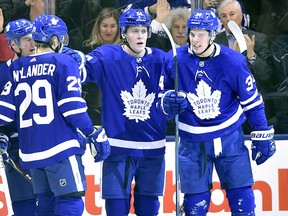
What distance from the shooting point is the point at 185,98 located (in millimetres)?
5887

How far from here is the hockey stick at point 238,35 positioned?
620 cm

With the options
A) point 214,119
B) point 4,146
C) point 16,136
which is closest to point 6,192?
point 16,136

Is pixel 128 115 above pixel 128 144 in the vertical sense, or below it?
above

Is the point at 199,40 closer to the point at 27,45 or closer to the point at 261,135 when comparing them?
the point at 261,135

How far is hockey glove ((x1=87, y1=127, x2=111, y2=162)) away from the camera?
5.64 m

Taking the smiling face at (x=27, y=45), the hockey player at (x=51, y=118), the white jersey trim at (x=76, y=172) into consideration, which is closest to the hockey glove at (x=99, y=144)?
the hockey player at (x=51, y=118)

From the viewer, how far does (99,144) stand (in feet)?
18.6

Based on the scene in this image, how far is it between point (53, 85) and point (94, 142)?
1.25 feet

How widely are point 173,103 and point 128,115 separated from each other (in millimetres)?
346

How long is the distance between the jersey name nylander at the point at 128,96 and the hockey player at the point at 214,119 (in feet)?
0.59

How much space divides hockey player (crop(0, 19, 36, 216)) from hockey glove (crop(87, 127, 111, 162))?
0.54 meters

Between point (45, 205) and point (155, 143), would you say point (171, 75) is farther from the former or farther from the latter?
point (45, 205)

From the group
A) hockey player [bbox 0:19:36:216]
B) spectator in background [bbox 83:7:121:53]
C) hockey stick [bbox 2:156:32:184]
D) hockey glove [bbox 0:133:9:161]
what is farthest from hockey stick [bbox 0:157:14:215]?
spectator in background [bbox 83:7:121:53]

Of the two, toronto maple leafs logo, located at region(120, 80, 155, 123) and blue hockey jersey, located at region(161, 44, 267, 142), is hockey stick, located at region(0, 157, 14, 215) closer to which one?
toronto maple leafs logo, located at region(120, 80, 155, 123)
